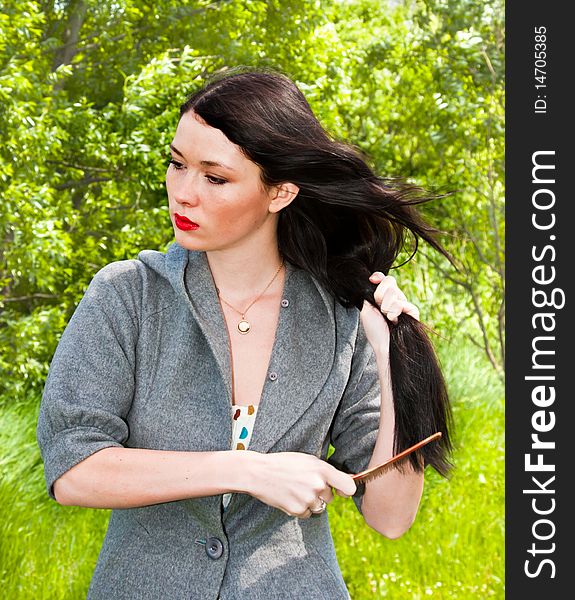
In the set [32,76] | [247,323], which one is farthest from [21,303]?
[247,323]

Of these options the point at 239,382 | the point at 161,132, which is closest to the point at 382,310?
the point at 239,382

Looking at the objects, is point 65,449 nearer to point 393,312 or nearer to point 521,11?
point 393,312

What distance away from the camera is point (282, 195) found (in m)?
1.91

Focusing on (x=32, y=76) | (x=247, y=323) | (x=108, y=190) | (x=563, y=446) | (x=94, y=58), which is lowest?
(x=563, y=446)

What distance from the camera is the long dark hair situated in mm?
1789

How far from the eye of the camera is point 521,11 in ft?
11.4

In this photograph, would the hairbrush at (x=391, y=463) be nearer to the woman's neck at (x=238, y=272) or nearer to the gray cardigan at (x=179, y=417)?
the gray cardigan at (x=179, y=417)

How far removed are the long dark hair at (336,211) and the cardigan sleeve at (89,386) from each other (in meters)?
0.38

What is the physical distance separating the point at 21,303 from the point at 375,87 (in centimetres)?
248

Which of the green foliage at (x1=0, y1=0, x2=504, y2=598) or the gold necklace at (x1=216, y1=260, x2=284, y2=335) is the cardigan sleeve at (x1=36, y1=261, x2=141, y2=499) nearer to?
the gold necklace at (x1=216, y1=260, x2=284, y2=335)

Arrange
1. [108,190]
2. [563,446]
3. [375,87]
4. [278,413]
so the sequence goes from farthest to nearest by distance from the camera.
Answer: [375,87] → [108,190] → [563,446] → [278,413]

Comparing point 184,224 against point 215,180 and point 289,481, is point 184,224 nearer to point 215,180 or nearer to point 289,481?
point 215,180

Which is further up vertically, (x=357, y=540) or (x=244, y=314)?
(x=244, y=314)

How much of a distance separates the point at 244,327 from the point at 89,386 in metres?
0.36
